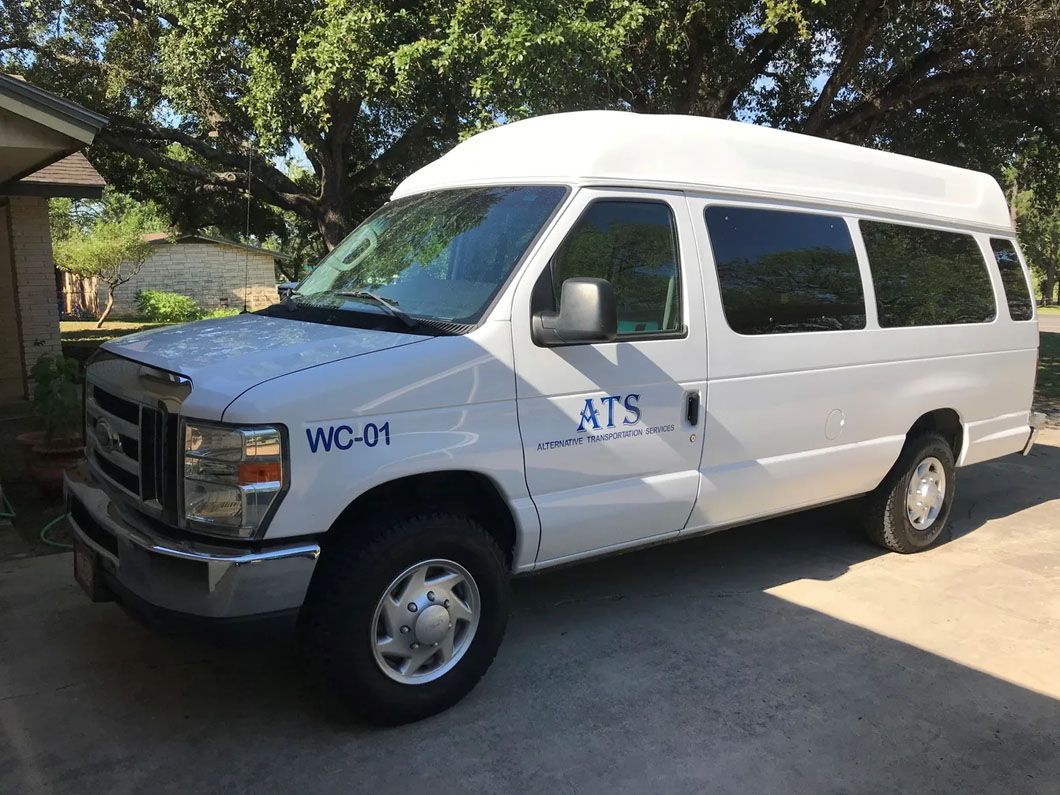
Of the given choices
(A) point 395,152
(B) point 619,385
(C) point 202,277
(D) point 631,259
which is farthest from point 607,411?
(C) point 202,277

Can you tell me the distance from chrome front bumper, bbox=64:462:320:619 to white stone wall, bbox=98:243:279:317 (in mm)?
36784

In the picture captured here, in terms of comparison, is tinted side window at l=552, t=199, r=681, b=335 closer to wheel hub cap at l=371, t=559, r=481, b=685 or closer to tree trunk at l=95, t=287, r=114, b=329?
wheel hub cap at l=371, t=559, r=481, b=685

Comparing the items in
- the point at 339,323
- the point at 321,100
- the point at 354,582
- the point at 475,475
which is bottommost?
the point at 354,582

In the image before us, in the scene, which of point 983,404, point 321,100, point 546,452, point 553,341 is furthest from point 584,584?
point 321,100

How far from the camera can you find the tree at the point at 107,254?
33812mm

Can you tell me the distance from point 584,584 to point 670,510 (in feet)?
3.67

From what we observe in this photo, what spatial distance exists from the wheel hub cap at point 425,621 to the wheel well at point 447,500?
0.81 feet

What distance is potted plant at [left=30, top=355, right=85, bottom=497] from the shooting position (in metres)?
6.25

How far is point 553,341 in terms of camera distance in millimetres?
3502

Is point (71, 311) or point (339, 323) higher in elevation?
point (339, 323)

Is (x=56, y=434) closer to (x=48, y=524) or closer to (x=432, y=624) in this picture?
(x=48, y=524)

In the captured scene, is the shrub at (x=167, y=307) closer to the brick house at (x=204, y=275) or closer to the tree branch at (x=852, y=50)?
the brick house at (x=204, y=275)

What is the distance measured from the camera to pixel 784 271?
4566mm

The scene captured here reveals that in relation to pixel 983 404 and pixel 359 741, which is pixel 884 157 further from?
pixel 359 741
